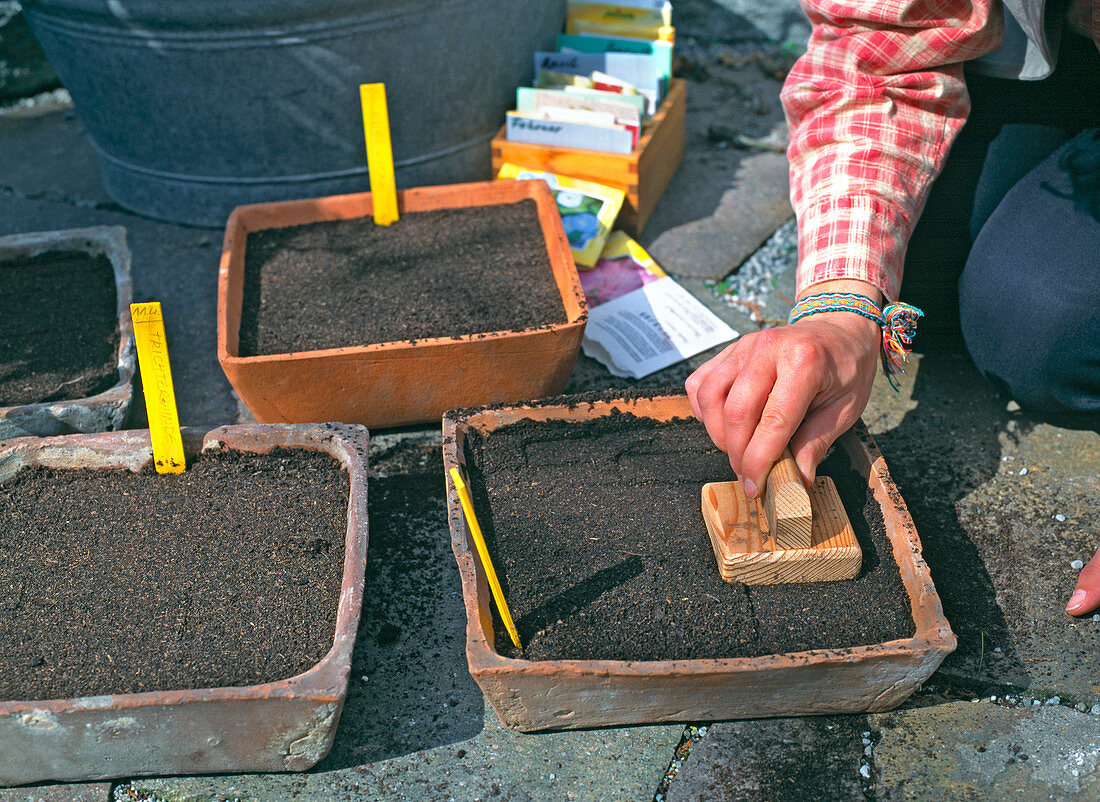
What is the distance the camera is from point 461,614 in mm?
1487

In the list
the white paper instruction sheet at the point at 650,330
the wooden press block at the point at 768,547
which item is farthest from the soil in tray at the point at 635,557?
the white paper instruction sheet at the point at 650,330

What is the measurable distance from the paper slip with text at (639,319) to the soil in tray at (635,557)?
1.45ft

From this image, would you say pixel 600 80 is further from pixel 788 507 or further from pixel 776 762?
pixel 776 762

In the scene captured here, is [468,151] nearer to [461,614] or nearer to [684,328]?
A: [684,328]

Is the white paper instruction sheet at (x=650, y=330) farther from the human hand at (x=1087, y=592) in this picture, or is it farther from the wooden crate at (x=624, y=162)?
the human hand at (x=1087, y=592)

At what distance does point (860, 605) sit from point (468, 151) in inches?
68.8

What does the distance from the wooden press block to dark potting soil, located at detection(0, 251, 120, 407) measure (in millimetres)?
1250

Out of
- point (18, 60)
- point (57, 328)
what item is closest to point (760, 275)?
point (57, 328)

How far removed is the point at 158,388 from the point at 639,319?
112cm

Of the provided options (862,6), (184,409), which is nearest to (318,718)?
(184,409)

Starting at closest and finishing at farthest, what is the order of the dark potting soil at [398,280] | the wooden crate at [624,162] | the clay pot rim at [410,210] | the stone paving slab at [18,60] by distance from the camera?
the clay pot rim at [410,210], the dark potting soil at [398,280], the wooden crate at [624,162], the stone paving slab at [18,60]

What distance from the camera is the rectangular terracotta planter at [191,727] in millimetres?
1110

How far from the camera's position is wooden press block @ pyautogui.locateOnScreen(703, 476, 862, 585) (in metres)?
1.28

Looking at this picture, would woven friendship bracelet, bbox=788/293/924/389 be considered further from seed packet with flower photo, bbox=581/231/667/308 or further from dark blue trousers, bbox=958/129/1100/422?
seed packet with flower photo, bbox=581/231/667/308
